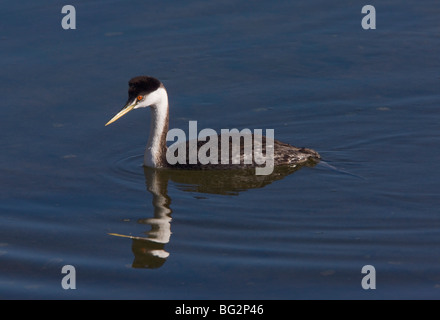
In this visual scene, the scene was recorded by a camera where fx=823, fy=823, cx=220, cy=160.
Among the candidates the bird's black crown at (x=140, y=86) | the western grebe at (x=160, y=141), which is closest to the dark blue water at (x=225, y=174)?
the western grebe at (x=160, y=141)

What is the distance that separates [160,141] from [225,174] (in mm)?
1123

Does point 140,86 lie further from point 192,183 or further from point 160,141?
point 192,183

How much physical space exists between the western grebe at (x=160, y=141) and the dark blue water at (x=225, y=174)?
21 cm

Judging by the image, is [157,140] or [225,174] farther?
[157,140]

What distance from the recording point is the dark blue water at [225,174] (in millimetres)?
9578

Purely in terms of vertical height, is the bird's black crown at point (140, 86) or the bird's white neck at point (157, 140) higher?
the bird's black crown at point (140, 86)

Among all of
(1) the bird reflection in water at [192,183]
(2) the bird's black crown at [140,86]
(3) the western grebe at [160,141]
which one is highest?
(2) the bird's black crown at [140,86]

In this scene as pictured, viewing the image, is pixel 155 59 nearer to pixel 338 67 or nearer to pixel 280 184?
pixel 338 67

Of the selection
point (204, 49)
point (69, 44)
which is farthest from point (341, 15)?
point (69, 44)

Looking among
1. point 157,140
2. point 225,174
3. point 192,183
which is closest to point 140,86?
point 157,140

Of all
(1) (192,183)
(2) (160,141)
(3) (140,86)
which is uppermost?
(3) (140,86)

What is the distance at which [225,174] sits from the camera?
12.4m

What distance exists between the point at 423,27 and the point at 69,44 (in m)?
7.15

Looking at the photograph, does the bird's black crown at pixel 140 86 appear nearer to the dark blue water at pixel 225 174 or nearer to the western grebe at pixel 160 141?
the western grebe at pixel 160 141
